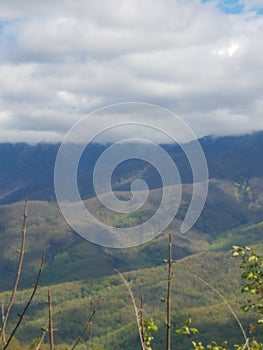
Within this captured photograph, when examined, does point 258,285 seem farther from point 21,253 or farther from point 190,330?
point 21,253

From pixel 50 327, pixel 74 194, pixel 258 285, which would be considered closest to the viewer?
pixel 50 327

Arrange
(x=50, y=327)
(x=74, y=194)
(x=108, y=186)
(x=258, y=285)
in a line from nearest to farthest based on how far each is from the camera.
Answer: (x=50, y=327) → (x=258, y=285) → (x=74, y=194) → (x=108, y=186)

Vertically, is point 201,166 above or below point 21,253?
above

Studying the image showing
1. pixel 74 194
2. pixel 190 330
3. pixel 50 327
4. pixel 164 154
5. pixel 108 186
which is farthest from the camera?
pixel 108 186

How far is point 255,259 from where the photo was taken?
10211 millimetres

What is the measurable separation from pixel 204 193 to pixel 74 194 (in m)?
2.57

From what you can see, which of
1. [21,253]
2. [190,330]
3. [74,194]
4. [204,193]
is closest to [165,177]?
[204,193]

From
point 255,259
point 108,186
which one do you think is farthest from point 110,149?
point 255,259

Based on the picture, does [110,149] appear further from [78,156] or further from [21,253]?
[21,253]

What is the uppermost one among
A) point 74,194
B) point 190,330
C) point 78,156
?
point 78,156

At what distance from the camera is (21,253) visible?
470 centimetres

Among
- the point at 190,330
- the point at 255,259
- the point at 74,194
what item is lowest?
the point at 190,330

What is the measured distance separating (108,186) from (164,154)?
7.67ft

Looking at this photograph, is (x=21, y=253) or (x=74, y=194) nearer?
(x=21, y=253)
